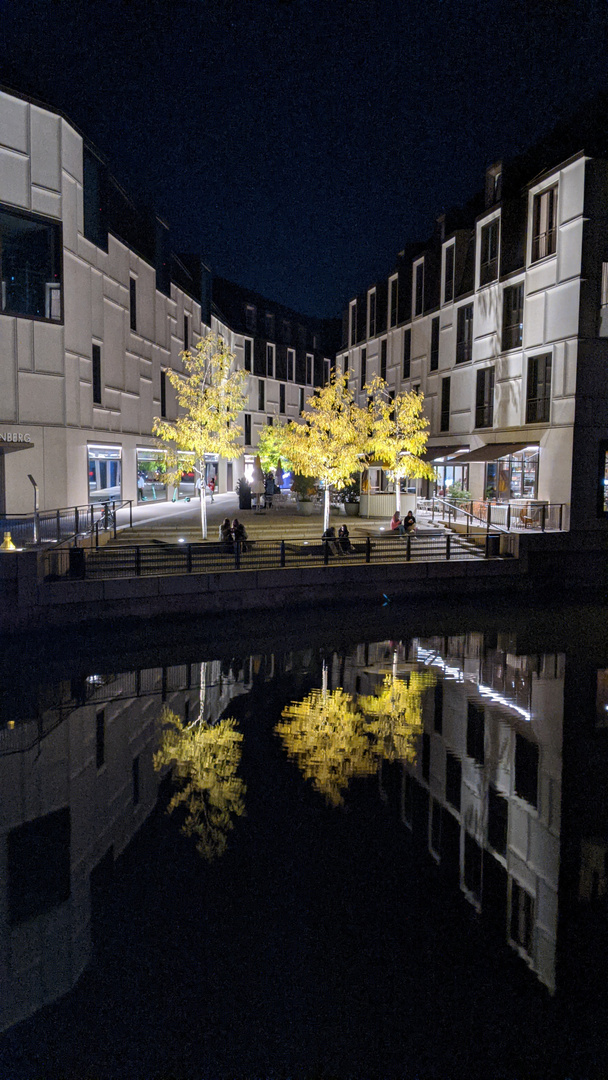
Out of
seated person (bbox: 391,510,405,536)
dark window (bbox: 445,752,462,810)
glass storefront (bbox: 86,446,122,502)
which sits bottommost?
dark window (bbox: 445,752,462,810)

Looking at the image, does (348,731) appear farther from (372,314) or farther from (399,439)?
(372,314)

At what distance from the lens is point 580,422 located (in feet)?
87.1

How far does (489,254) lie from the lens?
1249 inches

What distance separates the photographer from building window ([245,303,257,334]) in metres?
57.8

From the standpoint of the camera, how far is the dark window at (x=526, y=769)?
28.0ft

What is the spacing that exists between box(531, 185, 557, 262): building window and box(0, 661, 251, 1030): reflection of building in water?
22.6 meters

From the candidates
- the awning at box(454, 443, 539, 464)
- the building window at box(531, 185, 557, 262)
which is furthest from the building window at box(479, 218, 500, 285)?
the awning at box(454, 443, 539, 464)

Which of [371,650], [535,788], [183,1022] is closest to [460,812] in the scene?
[535,788]

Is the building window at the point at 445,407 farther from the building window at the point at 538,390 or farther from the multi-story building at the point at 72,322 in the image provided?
the multi-story building at the point at 72,322

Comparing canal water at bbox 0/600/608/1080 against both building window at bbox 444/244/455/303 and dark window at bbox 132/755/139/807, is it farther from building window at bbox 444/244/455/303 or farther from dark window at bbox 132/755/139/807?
building window at bbox 444/244/455/303

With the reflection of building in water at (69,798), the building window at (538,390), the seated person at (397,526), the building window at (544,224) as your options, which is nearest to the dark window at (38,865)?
the reflection of building in water at (69,798)

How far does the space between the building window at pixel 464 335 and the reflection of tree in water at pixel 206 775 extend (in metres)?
27.5

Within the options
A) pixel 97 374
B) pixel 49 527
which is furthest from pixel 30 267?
pixel 49 527

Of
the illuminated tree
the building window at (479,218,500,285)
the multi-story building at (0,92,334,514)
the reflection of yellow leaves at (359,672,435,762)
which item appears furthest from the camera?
the building window at (479,218,500,285)
